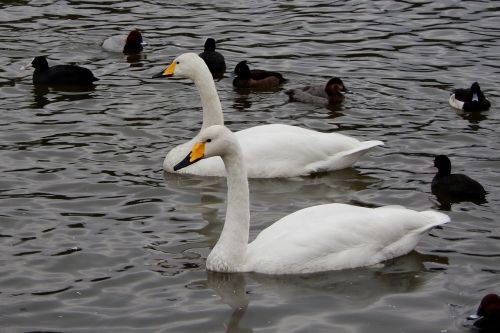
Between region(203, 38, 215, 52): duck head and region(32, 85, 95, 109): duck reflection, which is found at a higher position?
region(203, 38, 215, 52): duck head

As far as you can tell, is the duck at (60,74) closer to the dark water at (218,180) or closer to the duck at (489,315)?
the dark water at (218,180)

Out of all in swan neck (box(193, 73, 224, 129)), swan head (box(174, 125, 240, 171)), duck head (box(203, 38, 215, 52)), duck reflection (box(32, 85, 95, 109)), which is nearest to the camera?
swan head (box(174, 125, 240, 171))

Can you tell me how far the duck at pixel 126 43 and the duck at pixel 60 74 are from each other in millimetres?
1386

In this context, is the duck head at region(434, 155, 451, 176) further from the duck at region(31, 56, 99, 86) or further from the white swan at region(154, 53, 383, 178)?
the duck at region(31, 56, 99, 86)

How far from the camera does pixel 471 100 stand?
15008 millimetres

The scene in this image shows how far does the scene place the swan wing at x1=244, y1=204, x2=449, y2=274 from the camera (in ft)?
32.6

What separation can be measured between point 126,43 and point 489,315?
35.1 ft

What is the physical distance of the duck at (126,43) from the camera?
1828 centimetres

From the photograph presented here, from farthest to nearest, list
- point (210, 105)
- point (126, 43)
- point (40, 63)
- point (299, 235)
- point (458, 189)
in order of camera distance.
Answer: point (126, 43) → point (40, 63) → point (210, 105) → point (458, 189) → point (299, 235)

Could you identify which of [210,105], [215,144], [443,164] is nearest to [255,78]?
[210,105]

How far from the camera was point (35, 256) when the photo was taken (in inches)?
411

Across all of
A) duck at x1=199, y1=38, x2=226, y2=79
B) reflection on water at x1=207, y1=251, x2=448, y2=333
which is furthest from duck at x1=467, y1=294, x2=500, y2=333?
duck at x1=199, y1=38, x2=226, y2=79

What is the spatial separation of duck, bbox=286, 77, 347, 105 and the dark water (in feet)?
0.44

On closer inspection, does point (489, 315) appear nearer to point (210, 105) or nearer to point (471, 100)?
point (210, 105)
